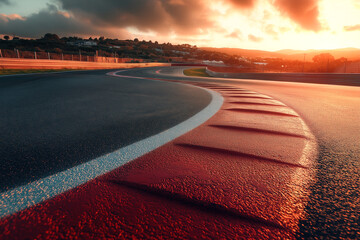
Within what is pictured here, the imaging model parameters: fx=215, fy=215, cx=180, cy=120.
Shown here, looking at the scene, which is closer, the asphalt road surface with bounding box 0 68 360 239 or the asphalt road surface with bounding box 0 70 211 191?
the asphalt road surface with bounding box 0 68 360 239

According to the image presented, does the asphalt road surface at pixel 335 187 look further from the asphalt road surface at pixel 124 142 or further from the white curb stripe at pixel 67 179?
the white curb stripe at pixel 67 179

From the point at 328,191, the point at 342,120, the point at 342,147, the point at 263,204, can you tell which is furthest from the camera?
the point at 342,120

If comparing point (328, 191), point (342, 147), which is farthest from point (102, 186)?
point (342, 147)

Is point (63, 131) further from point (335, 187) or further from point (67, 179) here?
point (335, 187)

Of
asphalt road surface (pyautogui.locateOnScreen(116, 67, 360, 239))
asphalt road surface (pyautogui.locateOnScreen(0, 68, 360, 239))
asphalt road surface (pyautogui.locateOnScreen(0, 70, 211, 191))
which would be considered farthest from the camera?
asphalt road surface (pyautogui.locateOnScreen(0, 70, 211, 191))

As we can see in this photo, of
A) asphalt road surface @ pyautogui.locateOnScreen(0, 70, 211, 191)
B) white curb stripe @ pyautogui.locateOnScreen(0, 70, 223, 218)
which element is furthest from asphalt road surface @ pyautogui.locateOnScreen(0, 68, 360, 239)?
white curb stripe @ pyautogui.locateOnScreen(0, 70, 223, 218)

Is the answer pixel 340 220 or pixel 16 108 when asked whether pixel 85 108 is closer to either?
pixel 16 108

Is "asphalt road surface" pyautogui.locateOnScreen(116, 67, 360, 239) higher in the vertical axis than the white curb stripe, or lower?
lower

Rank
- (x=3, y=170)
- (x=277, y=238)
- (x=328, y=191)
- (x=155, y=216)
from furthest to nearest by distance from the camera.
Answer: (x=3, y=170) → (x=328, y=191) → (x=155, y=216) → (x=277, y=238)

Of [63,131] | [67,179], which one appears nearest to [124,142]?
[67,179]

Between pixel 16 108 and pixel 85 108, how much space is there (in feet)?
4.76

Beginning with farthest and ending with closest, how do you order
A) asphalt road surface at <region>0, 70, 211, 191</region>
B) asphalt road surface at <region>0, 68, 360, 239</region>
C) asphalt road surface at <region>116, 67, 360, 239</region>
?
asphalt road surface at <region>0, 70, 211, 191</region>
asphalt road surface at <region>0, 68, 360, 239</region>
asphalt road surface at <region>116, 67, 360, 239</region>

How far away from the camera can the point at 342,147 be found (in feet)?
7.98

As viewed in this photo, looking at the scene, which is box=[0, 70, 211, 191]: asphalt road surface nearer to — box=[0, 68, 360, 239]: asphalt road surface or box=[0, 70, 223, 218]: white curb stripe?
box=[0, 68, 360, 239]: asphalt road surface
